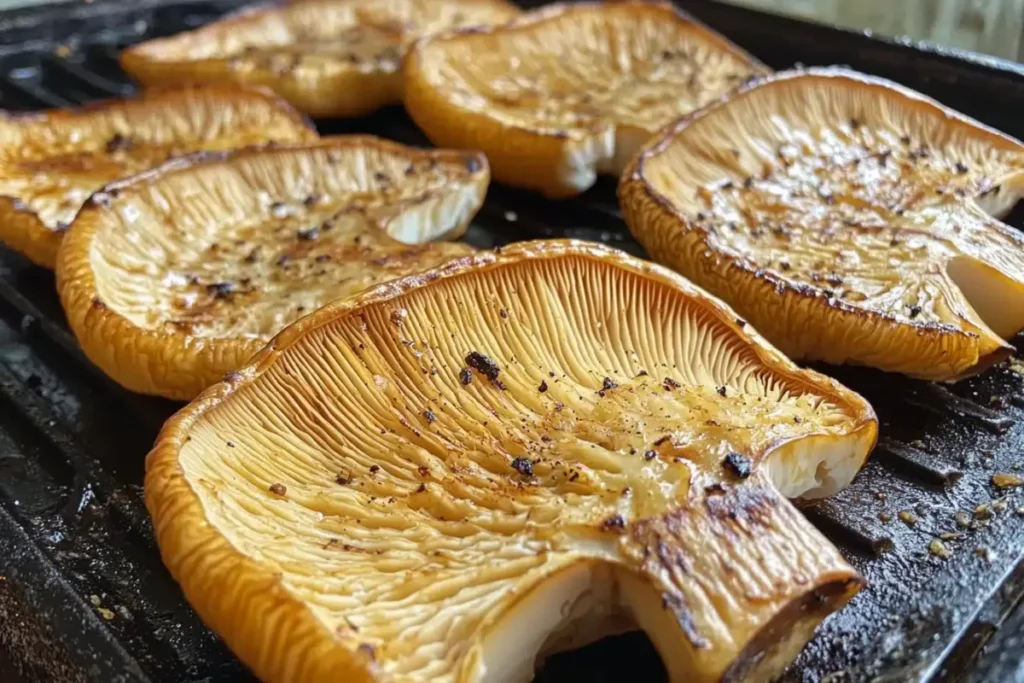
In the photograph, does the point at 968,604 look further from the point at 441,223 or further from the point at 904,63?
the point at 904,63

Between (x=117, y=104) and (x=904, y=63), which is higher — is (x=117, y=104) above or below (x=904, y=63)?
below

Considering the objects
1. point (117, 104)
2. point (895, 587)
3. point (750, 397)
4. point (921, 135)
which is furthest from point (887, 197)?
point (117, 104)

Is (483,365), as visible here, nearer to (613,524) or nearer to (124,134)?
(613,524)

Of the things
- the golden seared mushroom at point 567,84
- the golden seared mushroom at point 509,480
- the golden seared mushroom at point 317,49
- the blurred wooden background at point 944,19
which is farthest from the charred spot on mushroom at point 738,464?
the blurred wooden background at point 944,19

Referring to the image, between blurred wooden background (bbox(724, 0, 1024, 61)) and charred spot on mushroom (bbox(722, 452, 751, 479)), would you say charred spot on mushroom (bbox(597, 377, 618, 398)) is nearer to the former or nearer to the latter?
charred spot on mushroom (bbox(722, 452, 751, 479))

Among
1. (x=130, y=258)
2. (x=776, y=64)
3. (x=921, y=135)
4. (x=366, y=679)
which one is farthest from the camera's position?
(x=776, y=64)

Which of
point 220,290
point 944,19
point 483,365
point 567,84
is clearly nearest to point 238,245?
point 220,290

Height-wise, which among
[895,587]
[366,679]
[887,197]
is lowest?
[895,587]
